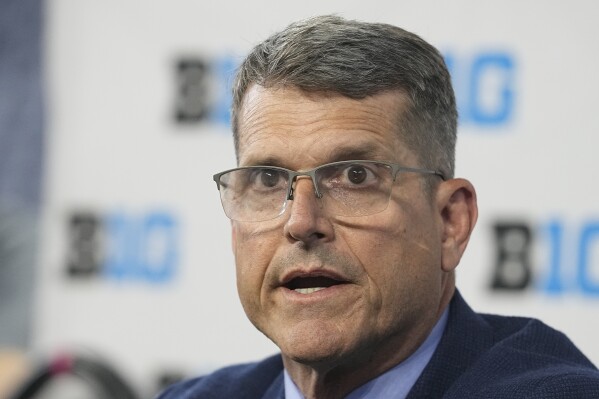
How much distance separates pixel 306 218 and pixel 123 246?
220 cm

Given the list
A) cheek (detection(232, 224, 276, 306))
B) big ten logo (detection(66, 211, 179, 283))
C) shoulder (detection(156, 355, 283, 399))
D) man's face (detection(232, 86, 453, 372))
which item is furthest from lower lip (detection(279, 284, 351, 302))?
big ten logo (detection(66, 211, 179, 283))

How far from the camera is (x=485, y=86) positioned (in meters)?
3.53

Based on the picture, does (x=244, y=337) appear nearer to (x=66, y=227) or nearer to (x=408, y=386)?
(x=66, y=227)

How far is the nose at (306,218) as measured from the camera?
6.12 feet

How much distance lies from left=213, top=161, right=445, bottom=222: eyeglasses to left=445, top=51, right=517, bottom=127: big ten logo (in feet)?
4.96

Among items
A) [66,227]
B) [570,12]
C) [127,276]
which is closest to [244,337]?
[127,276]

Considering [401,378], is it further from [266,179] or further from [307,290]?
[266,179]

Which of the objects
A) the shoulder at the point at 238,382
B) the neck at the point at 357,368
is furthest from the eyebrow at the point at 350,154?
the shoulder at the point at 238,382

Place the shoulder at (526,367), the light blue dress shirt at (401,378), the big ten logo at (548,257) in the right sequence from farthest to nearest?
the big ten logo at (548,257) < the light blue dress shirt at (401,378) < the shoulder at (526,367)

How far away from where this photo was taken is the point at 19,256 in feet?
13.1

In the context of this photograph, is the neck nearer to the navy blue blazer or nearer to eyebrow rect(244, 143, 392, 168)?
the navy blue blazer

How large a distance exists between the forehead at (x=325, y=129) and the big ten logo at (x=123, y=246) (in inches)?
74.7

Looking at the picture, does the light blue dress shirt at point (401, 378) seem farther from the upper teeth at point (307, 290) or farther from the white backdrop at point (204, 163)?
the white backdrop at point (204, 163)

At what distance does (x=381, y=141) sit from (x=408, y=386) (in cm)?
45
